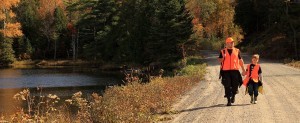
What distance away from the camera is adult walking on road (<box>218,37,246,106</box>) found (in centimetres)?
1304

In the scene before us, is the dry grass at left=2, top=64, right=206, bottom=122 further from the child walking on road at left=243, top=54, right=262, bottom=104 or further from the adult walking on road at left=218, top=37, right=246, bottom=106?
the child walking on road at left=243, top=54, right=262, bottom=104

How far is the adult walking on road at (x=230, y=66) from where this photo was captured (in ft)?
42.8

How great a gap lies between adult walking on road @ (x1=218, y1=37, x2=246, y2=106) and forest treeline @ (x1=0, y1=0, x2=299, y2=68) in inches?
899

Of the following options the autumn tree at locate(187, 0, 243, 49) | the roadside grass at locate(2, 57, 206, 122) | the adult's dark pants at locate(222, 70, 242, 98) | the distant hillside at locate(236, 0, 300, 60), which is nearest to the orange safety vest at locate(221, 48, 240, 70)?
the adult's dark pants at locate(222, 70, 242, 98)

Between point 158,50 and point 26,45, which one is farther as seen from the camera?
point 26,45

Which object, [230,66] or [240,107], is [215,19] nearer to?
[230,66]

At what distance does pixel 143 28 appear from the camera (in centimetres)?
5131

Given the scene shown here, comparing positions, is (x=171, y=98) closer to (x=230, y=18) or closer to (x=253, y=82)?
(x=253, y=82)

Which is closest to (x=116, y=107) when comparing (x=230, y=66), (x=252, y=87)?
(x=230, y=66)

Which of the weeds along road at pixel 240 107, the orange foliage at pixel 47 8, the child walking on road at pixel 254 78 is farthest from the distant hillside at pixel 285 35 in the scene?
the orange foliage at pixel 47 8

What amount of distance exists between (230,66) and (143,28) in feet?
127

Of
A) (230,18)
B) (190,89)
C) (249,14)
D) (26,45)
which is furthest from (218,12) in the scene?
(190,89)

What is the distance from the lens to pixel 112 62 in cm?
5978

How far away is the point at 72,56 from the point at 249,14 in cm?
3246
